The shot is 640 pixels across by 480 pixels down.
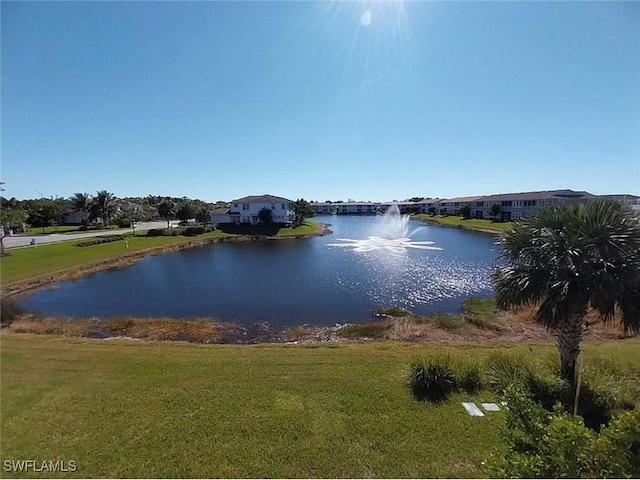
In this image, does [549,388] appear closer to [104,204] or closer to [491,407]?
[491,407]

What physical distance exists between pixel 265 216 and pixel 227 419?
58297mm

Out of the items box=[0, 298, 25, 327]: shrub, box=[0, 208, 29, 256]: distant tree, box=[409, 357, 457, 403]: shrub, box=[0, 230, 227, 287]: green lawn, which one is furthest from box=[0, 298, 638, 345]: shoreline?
box=[0, 298, 25, 327]: shrub

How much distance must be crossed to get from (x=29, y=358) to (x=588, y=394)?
12532 mm

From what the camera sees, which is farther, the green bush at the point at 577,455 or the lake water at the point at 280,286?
the lake water at the point at 280,286

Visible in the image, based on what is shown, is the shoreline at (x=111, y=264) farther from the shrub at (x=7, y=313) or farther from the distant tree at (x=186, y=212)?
the distant tree at (x=186, y=212)

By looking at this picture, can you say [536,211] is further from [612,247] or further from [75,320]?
[75,320]

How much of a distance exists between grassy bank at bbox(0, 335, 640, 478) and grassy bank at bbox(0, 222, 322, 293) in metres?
2.31

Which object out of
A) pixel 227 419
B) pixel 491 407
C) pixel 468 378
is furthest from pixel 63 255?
pixel 491 407

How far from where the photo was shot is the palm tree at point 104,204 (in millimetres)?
57000

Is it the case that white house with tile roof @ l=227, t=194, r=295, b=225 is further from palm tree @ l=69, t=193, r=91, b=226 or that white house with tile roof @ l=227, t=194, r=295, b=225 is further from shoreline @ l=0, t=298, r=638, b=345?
shoreline @ l=0, t=298, r=638, b=345

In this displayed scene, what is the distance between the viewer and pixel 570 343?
8336mm

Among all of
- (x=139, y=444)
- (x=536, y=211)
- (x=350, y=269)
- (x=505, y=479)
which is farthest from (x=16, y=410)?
(x=350, y=269)

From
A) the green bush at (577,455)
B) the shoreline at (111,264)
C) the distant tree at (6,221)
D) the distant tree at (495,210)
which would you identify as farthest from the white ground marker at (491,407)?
the distant tree at (495,210)

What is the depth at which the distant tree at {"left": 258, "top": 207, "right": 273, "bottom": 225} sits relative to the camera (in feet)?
209
